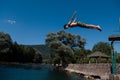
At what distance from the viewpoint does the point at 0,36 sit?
258 feet

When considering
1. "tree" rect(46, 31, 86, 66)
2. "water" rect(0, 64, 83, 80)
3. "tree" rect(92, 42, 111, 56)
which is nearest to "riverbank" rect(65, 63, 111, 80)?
"water" rect(0, 64, 83, 80)

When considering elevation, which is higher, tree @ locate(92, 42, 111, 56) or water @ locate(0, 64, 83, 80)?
tree @ locate(92, 42, 111, 56)

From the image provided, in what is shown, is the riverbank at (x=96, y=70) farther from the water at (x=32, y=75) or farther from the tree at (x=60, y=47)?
the tree at (x=60, y=47)

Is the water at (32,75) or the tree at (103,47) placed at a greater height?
the tree at (103,47)

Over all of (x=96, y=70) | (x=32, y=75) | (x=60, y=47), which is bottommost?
(x=32, y=75)

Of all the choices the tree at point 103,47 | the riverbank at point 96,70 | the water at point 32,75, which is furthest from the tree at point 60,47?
the tree at point 103,47

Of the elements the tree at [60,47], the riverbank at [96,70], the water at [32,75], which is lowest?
the water at [32,75]

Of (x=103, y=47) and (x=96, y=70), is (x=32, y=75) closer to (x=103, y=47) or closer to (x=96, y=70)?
(x=96, y=70)

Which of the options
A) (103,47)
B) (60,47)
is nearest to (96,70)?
(60,47)

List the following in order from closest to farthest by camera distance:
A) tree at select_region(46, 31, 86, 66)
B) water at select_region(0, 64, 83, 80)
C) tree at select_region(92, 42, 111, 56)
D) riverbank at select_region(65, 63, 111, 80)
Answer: water at select_region(0, 64, 83, 80)
riverbank at select_region(65, 63, 111, 80)
tree at select_region(46, 31, 86, 66)
tree at select_region(92, 42, 111, 56)

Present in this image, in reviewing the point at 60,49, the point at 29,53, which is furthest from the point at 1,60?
the point at 60,49

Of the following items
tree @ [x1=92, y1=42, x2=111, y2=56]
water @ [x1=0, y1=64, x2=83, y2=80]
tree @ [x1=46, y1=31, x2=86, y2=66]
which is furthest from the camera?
tree @ [x1=92, y1=42, x2=111, y2=56]

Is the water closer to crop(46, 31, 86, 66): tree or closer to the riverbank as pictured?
the riverbank

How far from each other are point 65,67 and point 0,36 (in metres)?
30.1
